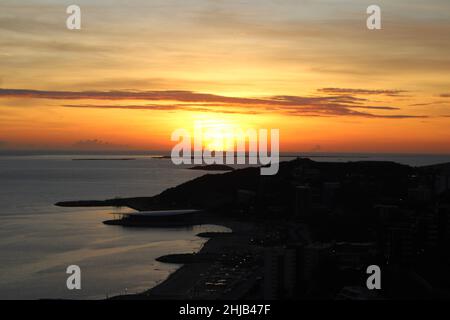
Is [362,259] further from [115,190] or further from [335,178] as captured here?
[115,190]

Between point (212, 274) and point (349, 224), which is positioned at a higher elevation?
point (349, 224)

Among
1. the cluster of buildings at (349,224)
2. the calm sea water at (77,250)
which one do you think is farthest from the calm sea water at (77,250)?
the cluster of buildings at (349,224)

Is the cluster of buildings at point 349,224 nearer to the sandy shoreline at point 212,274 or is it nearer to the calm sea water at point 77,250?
the sandy shoreline at point 212,274

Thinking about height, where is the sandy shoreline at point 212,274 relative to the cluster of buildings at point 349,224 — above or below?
below

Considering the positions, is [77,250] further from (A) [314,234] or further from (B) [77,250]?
(A) [314,234]

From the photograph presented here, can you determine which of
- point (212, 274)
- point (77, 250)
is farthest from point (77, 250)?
point (212, 274)

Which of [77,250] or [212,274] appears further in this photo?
[77,250]

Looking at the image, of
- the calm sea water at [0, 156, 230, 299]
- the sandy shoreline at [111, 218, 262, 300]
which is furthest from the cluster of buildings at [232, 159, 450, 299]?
the calm sea water at [0, 156, 230, 299]

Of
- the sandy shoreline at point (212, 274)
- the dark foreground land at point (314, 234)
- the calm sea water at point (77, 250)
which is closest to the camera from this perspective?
→ the dark foreground land at point (314, 234)
